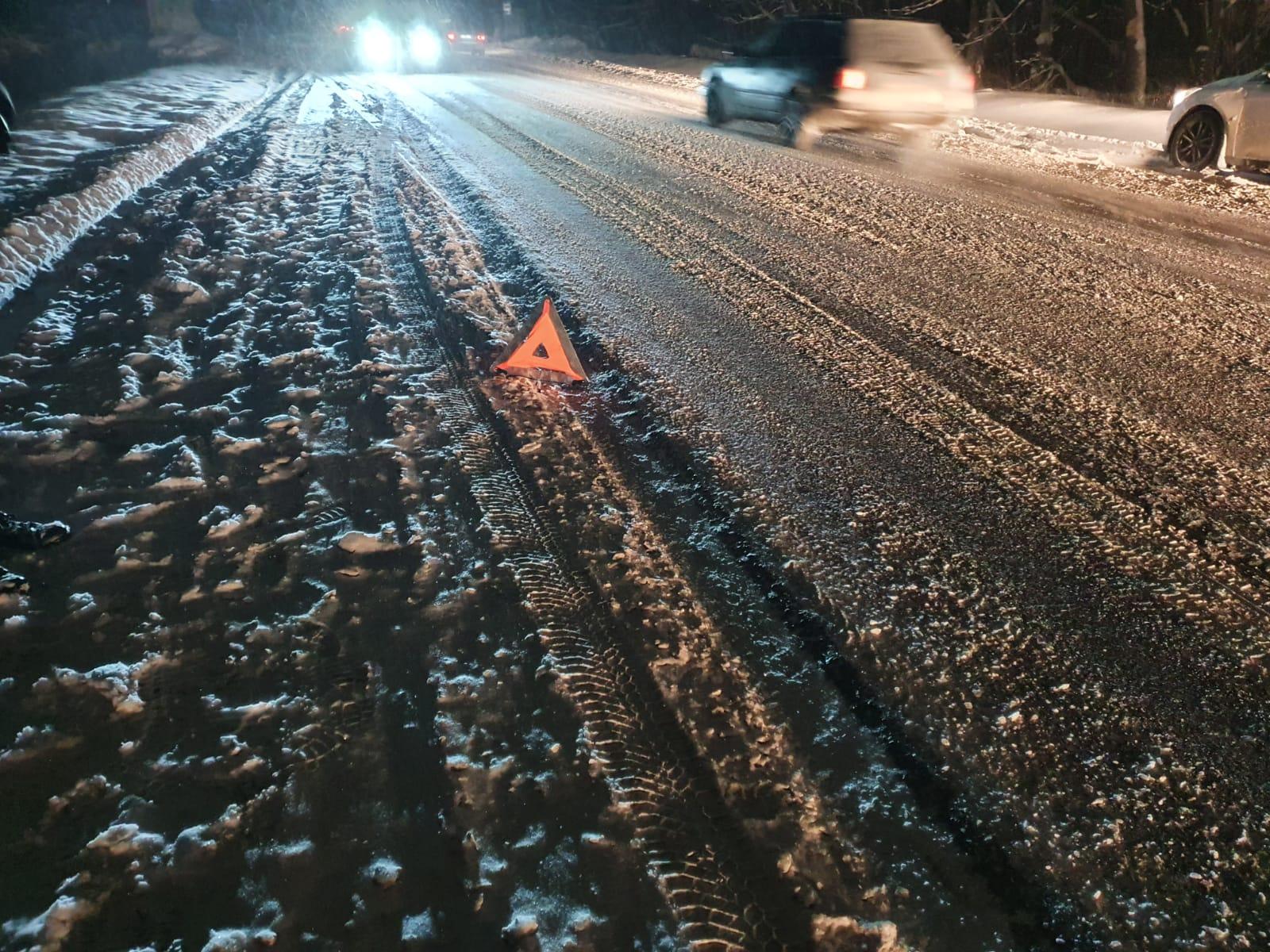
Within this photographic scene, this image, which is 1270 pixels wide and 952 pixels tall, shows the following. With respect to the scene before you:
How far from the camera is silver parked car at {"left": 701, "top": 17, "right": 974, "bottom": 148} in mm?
11914

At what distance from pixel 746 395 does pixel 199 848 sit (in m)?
3.06

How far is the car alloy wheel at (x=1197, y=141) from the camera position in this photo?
9.82m

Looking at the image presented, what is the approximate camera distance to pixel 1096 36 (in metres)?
21.5

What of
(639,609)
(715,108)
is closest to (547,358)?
(639,609)

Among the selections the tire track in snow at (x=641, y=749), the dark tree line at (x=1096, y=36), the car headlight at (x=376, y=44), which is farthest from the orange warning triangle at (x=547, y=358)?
the car headlight at (x=376, y=44)

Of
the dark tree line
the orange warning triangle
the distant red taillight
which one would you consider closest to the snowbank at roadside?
the orange warning triangle

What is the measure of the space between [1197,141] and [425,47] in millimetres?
30516

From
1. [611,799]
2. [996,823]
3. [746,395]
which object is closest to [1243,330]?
[746,395]

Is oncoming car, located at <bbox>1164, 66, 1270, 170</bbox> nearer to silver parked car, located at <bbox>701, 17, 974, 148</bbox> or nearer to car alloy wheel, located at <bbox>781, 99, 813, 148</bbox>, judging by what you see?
silver parked car, located at <bbox>701, 17, 974, 148</bbox>

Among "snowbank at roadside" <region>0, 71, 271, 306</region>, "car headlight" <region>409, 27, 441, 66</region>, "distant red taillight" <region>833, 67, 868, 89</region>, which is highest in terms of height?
"car headlight" <region>409, 27, 441, 66</region>

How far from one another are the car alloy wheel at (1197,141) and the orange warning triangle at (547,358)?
932 centimetres

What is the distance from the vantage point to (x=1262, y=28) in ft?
60.8

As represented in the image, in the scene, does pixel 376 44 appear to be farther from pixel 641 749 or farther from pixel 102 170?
pixel 641 749

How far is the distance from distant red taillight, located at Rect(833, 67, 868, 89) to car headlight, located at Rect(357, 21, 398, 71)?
23962mm
